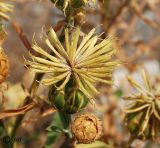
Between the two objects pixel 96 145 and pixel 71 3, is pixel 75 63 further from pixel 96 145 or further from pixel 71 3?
pixel 96 145

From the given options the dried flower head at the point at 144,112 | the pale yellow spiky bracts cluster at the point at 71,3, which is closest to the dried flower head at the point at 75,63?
the pale yellow spiky bracts cluster at the point at 71,3

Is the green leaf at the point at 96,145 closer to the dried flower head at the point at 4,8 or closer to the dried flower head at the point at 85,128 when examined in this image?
the dried flower head at the point at 85,128

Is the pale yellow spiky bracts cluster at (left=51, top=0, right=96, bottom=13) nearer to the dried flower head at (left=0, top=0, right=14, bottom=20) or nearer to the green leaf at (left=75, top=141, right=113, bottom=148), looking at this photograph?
the dried flower head at (left=0, top=0, right=14, bottom=20)

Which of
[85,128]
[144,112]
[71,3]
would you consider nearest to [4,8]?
[71,3]

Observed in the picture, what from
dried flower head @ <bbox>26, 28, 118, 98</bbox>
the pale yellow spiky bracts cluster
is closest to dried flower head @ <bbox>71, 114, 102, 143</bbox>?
dried flower head @ <bbox>26, 28, 118, 98</bbox>

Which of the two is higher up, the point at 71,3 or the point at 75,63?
the point at 71,3

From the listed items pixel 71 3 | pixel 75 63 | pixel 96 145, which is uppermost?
pixel 71 3
